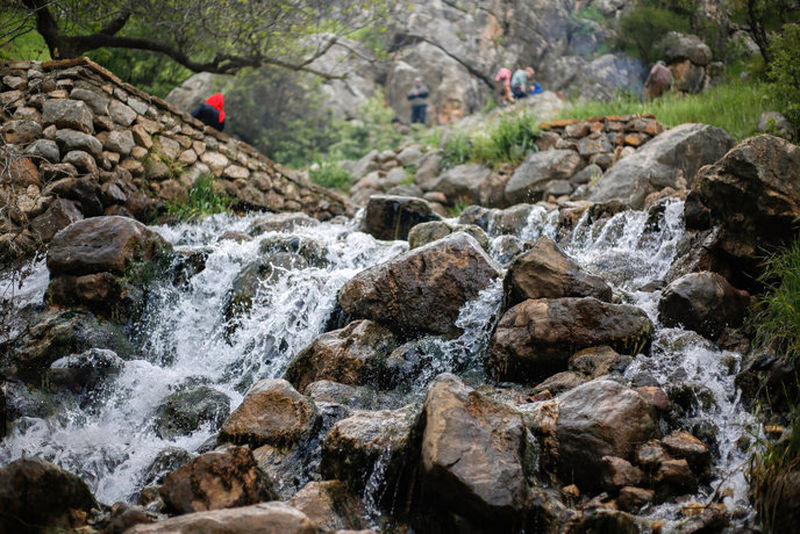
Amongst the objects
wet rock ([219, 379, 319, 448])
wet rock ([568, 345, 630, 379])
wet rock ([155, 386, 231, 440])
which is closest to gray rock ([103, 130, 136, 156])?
wet rock ([155, 386, 231, 440])

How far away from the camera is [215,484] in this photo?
2941mm

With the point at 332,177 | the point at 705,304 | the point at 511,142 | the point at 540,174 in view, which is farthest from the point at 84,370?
the point at 332,177

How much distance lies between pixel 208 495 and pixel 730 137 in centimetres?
956

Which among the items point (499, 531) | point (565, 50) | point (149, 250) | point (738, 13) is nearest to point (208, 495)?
point (499, 531)

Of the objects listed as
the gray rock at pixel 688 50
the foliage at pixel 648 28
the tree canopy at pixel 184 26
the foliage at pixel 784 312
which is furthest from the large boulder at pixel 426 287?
the foliage at pixel 648 28

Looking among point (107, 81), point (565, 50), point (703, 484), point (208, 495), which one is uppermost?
point (107, 81)

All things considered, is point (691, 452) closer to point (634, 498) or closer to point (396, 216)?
point (634, 498)

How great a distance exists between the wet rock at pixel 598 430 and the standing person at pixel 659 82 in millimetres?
12258

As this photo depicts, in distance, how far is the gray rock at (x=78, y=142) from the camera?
8.09 meters

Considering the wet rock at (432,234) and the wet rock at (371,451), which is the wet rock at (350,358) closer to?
the wet rock at (371,451)

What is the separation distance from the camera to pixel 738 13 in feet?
41.3

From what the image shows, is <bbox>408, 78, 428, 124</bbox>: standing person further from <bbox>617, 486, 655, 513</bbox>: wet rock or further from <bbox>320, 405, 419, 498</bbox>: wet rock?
<bbox>617, 486, 655, 513</bbox>: wet rock

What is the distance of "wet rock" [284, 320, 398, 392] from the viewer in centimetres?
494

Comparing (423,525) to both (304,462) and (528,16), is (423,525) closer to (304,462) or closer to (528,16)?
(304,462)
